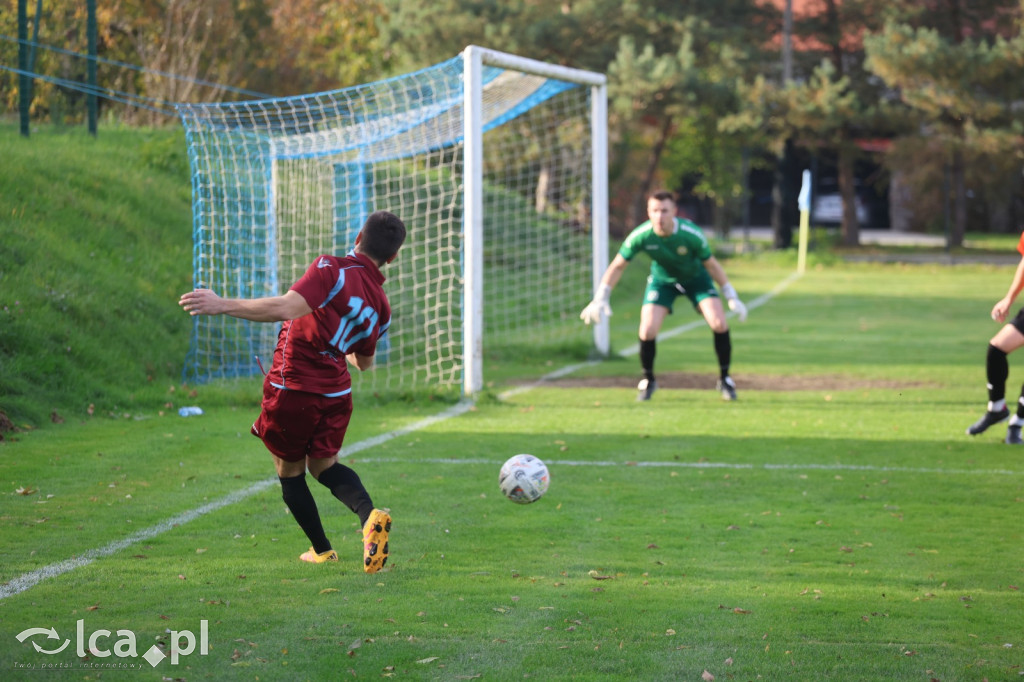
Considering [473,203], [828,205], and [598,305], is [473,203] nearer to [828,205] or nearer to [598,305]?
[598,305]

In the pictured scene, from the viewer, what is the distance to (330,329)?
16.6 feet

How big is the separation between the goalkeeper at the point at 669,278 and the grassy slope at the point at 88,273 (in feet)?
14.8

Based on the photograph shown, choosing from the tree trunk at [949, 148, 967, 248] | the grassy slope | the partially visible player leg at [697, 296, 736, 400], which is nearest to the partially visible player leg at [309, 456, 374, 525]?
the grassy slope

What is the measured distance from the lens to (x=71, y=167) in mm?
13148

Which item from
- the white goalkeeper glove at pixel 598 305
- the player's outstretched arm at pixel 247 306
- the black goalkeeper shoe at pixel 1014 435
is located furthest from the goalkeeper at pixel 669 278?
the player's outstretched arm at pixel 247 306

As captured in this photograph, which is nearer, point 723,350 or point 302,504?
point 302,504

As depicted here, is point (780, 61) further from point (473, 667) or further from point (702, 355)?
point (473, 667)

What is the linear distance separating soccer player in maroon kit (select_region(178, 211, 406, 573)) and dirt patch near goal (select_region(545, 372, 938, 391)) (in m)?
6.66

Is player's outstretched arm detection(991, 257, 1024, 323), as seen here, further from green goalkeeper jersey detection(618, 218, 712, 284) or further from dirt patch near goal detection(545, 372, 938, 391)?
dirt patch near goal detection(545, 372, 938, 391)

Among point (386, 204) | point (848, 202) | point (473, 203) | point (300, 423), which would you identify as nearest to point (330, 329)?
point (300, 423)

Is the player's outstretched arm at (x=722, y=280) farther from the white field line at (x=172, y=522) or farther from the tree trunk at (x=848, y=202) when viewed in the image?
the tree trunk at (x=848, y=202)

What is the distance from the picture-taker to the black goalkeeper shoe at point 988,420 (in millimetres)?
8883

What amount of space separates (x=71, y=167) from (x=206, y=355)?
130 inches

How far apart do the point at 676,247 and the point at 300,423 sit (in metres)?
6.23
